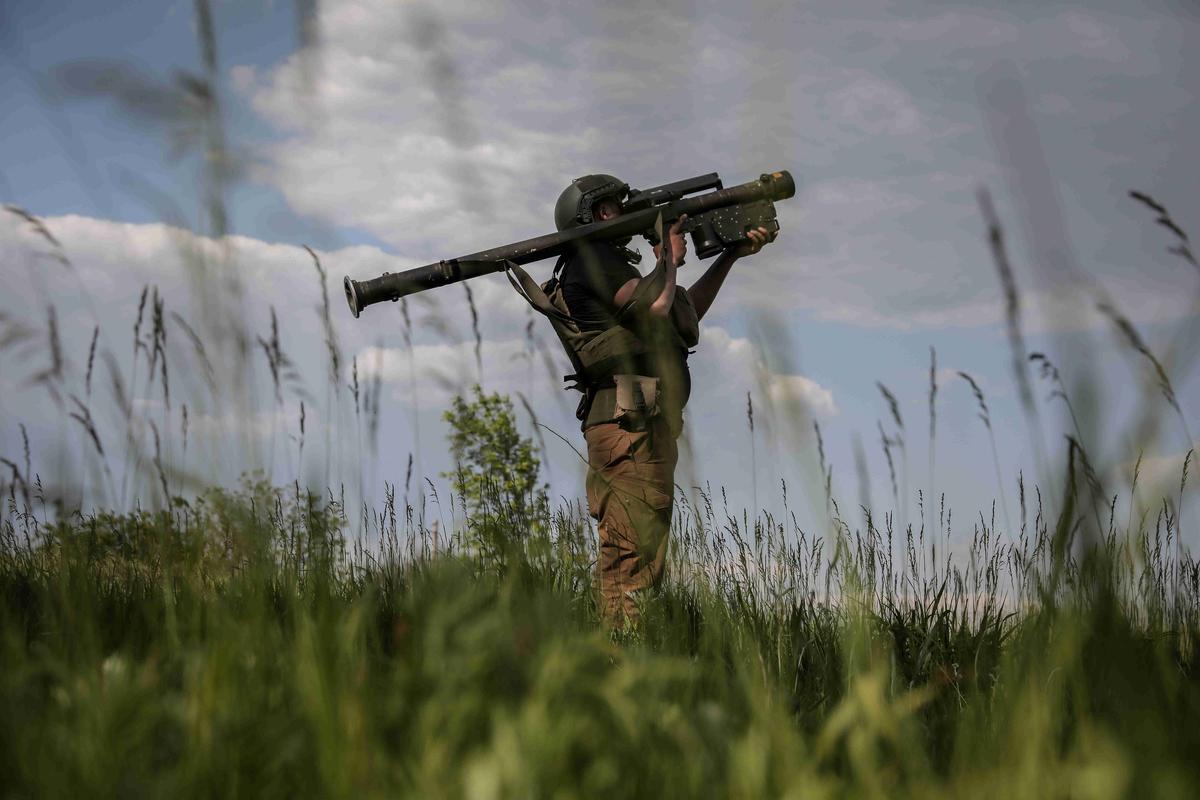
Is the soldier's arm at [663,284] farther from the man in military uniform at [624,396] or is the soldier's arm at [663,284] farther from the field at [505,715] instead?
the field at [505,715]

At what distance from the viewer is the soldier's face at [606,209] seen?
5.43m

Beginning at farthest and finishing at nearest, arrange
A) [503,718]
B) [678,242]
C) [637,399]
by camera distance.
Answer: [678,242], [637,399], [503,718]

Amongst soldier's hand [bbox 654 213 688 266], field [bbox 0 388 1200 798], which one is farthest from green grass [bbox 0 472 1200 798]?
soldier's hand [bbox 654 213 688 266]

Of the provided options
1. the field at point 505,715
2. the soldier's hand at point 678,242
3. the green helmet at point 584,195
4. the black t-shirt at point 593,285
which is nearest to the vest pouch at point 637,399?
the black t-shirt at point 593,285

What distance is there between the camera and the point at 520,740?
4.48ft

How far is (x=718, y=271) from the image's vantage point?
5578 mm

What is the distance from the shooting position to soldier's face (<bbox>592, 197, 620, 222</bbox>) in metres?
5.43

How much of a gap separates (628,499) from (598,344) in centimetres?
75

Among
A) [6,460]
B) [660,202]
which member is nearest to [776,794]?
[6,460]

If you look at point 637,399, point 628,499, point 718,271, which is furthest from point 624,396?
point 718,271

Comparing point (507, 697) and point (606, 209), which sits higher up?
point (606, 209)

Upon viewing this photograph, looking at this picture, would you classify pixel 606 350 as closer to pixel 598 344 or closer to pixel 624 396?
pixel 598 344

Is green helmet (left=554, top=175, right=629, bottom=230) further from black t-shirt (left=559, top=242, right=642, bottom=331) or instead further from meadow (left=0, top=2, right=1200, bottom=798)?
meadow (left=0, top=2, right=1200, bottom=798)

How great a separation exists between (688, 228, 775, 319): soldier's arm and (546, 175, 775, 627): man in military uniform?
0.27 meters
